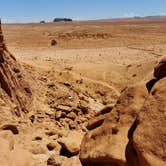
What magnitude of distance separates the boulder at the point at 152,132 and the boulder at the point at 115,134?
573 mm

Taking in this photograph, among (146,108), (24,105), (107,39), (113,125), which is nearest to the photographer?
(146,108)

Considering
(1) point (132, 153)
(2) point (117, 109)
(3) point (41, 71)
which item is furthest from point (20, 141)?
(3) point (41, 71)

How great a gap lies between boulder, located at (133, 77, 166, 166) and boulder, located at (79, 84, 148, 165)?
1.88 feet

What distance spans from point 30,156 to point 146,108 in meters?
3.18

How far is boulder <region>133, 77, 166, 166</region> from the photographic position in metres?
5.69

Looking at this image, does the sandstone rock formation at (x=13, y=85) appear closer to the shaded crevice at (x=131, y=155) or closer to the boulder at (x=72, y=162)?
the boulder at (x=72, y=162)

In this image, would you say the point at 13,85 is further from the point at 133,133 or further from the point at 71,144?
the point at 133,133

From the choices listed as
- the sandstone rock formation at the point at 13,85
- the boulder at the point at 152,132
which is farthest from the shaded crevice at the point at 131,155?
the sandstone rock formation at the point at 13,85

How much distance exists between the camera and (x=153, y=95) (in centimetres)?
655

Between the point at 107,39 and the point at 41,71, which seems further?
the point at 107,39

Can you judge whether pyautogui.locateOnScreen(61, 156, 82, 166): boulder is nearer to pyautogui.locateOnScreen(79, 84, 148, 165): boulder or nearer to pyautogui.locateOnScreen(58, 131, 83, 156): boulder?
pyautogui.locateOnScreen(58, 131, 83, 156): boulder

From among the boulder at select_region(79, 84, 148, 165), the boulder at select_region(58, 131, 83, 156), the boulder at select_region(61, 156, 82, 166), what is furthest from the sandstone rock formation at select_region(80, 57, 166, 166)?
the boulder at select_region(58, 131, 83, 156)

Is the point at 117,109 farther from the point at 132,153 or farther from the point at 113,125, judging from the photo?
the point at 132,153

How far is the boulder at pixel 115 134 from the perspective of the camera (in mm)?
6633
